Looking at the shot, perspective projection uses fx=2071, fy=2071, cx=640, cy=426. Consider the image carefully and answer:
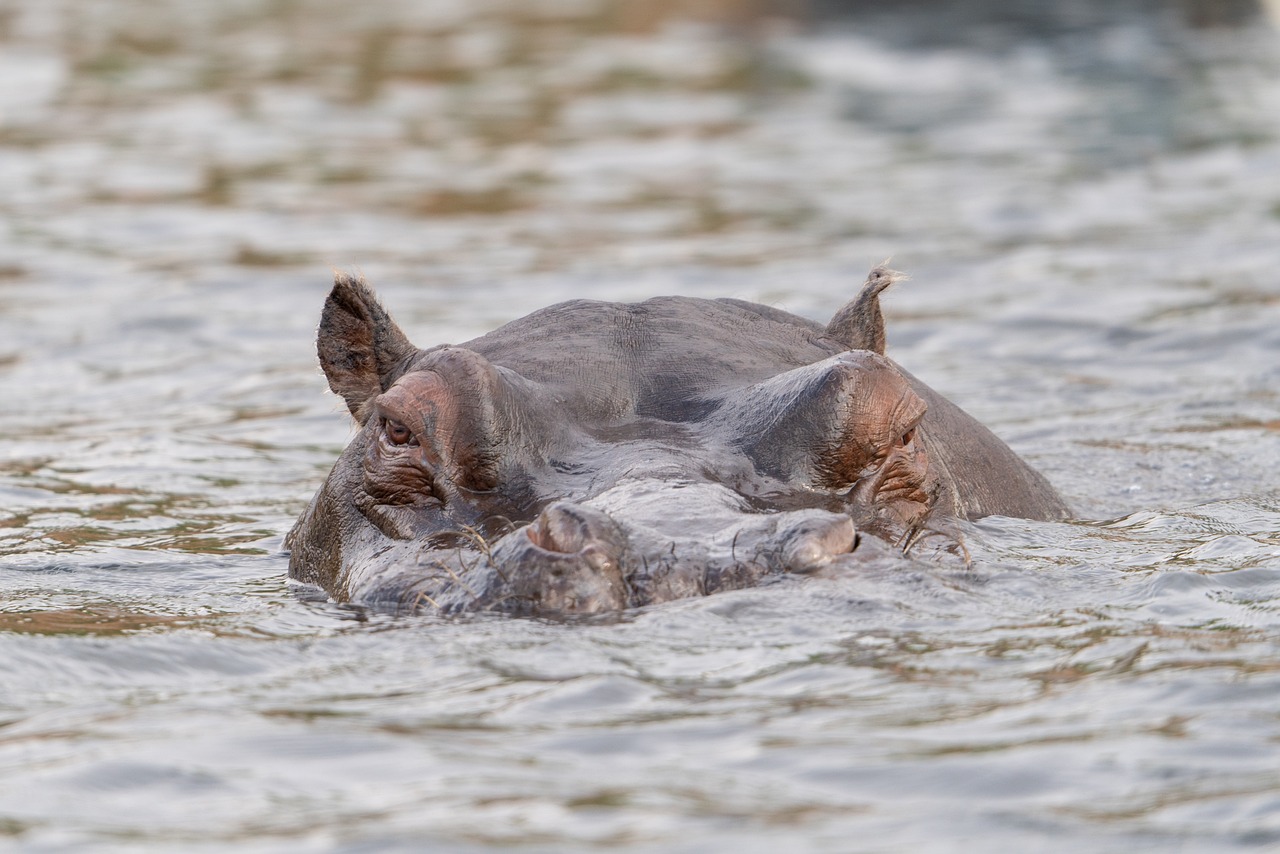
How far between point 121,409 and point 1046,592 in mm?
7097

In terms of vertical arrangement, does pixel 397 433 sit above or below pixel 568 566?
above

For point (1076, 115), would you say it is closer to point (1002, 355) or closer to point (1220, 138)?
point (1220, 138)

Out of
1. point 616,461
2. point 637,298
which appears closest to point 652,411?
point 616,461

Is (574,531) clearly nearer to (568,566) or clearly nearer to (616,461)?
(568,566)

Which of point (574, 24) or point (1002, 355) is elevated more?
point (574, 24)

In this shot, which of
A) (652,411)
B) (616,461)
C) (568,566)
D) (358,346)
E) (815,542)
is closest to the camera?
(568,566)

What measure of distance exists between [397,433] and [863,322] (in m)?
1.99

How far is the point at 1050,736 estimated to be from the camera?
4383 millimetres

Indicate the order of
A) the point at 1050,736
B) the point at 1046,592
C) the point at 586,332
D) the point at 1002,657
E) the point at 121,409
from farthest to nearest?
the point at 121,409
the point at 586,332
the point at 1046,592
the point at 1002,657
the point at 1050,736

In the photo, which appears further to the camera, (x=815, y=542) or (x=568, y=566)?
(x=815, y=542)

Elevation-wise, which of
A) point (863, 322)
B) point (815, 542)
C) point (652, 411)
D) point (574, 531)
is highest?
point (863, 322)

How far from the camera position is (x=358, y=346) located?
7.15m

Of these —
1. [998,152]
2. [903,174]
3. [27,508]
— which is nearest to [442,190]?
[903,174]

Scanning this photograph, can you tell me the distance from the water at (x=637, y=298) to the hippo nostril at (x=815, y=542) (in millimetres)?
84
